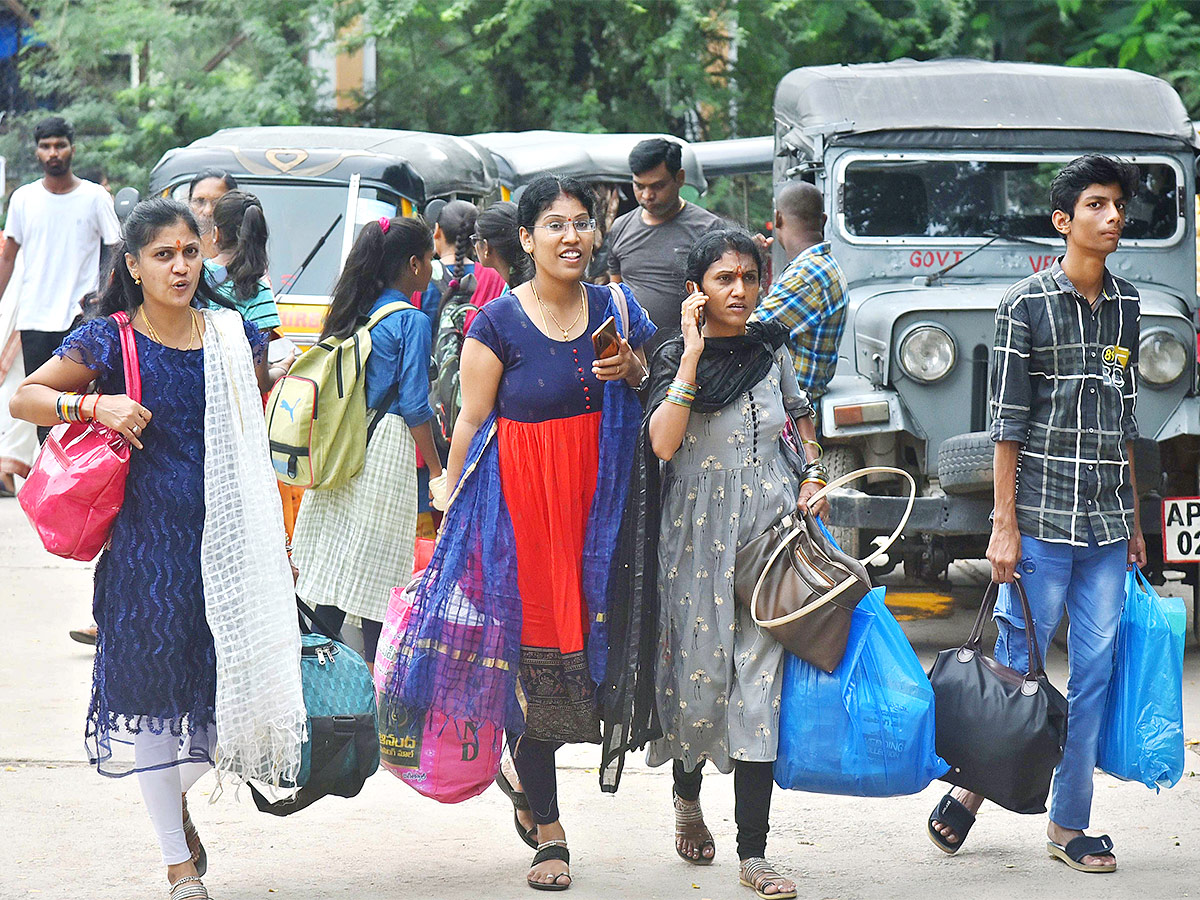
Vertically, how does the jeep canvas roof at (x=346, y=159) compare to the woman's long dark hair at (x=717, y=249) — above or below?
above

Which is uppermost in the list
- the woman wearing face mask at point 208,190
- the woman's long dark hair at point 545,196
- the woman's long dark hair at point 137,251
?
the woman wearing face mask at point 208,190

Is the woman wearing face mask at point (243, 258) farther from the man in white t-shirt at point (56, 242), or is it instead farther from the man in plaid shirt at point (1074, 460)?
the man in white t-shirt at point (56, 242)

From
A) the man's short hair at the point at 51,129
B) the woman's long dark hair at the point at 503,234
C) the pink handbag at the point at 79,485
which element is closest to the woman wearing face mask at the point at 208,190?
the woman's long dark hair at the point at 503,234

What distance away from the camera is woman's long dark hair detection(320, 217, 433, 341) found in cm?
529

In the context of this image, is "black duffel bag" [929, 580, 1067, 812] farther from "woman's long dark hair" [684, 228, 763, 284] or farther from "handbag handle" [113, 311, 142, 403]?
"handbag handle" [113, 311, 142, 403]

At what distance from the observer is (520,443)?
407cm

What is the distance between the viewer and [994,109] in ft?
25.0

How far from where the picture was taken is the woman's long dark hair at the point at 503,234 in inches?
255

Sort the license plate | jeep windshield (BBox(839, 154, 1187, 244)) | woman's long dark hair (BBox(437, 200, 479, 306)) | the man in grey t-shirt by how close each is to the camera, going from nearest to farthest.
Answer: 1. the license plate
2. the man in grey t-shirt
3. woman's long dark hair (BBox(437, 200, 479, 306))
4. jeep windshield (BBox(839, 154, 1187, 244))

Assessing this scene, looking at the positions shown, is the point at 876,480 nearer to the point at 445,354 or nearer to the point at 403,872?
the point at 445,354

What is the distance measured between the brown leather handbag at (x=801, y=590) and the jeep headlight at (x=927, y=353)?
2927 mm

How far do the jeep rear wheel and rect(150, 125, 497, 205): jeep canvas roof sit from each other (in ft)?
18.9

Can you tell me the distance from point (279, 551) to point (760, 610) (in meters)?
1.24

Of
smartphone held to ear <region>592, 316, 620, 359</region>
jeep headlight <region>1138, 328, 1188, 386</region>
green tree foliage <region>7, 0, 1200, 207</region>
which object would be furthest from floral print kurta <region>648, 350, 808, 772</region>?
green tree foliage <region>7, 0, 1200, 207</region>
